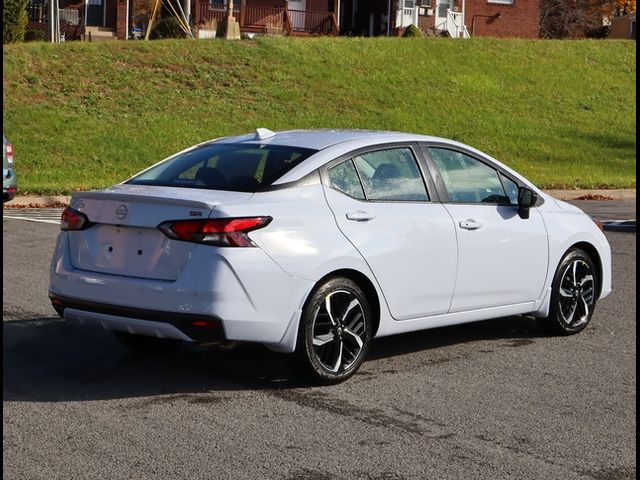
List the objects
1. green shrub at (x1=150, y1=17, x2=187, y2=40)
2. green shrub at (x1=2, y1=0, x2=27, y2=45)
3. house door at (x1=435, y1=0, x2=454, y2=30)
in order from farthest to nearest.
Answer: house door at (x1=435, y1=0, x2=454, y2=30) < green shrub at (x1=150, y1=17, x2=187, y2=40) < green shrub at (x1=2, y1=0, x2=27, y2=45)

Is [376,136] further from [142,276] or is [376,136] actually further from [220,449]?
[220,449]

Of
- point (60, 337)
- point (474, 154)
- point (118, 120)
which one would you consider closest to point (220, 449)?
point (60, 337)

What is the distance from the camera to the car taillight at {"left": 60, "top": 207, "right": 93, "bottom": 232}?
22.8ft

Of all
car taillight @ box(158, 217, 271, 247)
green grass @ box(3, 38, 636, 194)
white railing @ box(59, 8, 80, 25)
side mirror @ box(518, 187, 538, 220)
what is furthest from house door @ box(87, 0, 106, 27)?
car taillight @ box(158, 217, 271, 247)

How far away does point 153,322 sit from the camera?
6496 millimetres

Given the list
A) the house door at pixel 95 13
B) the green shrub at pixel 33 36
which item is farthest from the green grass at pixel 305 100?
the house door at pixel 95 13

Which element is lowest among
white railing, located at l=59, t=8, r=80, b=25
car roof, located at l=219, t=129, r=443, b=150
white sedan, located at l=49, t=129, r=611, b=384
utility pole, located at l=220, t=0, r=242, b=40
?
white sedan, located at l=49, t=129, r=611, b=384

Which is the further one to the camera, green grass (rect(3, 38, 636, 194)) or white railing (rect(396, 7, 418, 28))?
white railing (rect(396, 7, 418, 28))

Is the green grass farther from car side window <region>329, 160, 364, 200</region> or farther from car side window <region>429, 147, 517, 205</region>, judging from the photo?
car side window <region>329, 160, 364, 200</region>

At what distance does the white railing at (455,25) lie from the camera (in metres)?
49.9

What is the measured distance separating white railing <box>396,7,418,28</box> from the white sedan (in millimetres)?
42333

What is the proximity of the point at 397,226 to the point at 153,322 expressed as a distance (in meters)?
1.81

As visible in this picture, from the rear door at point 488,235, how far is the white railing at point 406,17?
42431mm

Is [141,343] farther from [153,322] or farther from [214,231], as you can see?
[214,231]
